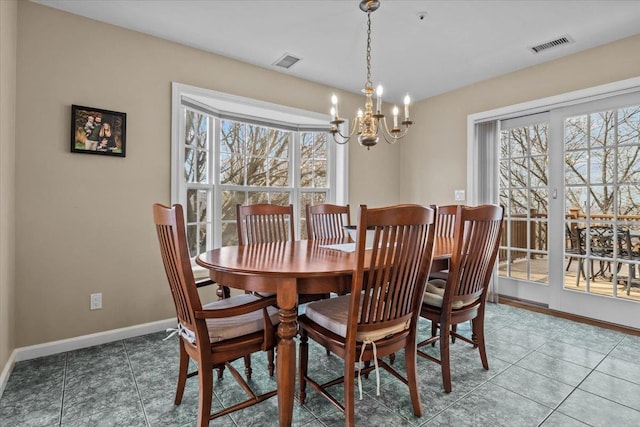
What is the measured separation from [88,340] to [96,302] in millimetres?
284

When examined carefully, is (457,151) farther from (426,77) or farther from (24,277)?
(24,277)

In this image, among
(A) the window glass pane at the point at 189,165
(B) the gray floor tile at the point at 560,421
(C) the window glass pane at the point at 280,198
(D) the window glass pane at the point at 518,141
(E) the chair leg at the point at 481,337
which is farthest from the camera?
(C) the window glass pane at the point at 280,198

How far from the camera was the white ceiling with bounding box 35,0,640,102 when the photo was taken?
2383mm

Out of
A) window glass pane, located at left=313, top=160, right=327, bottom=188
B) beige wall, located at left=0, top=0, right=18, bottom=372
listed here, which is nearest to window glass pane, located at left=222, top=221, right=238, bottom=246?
window glass pane, located at left=313, top=160, right=327, bottom=188

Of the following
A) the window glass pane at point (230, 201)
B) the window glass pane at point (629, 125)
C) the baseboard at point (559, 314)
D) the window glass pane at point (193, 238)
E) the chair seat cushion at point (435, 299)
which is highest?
the window glass pane at point (629, 125)

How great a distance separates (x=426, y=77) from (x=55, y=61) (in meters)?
3.43

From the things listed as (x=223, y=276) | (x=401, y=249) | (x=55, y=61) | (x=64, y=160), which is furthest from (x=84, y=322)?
(x=401, y=249)

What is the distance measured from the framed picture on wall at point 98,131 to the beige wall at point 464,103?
3507 millimetres

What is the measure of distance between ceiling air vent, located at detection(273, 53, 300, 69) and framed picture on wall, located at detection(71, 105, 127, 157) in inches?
59.9

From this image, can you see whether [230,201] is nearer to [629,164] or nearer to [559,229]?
[559,229]

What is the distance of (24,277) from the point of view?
2.32 metres

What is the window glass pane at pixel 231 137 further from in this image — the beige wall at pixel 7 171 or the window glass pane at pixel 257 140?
the beige wall at pixel 7 171

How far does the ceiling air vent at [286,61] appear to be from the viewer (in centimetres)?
321

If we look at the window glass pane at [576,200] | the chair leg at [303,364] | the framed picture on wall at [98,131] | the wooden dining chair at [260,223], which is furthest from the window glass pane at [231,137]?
the window glass pane at [576,200]
